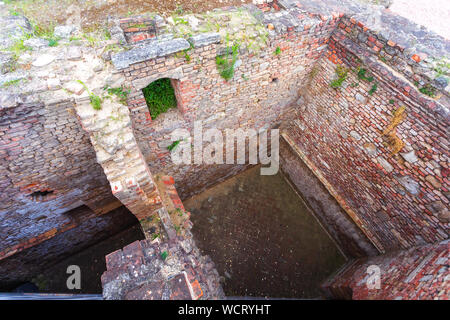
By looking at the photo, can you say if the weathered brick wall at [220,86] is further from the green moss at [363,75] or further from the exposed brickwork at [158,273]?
the exposed brickwork at [158,273]

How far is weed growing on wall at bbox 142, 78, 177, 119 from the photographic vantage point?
463cm

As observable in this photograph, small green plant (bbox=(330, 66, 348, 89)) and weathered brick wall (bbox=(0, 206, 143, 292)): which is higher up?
small green plant (bbox=(330, 66, 348, 89))

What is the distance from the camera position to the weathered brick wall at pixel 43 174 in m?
3.78

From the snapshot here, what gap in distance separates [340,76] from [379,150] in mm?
1682

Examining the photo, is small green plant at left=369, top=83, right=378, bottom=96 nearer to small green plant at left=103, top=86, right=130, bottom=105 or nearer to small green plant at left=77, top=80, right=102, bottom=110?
small green plant at left=103, top=86, right=130, bottom=105

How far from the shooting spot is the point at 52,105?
3.70m

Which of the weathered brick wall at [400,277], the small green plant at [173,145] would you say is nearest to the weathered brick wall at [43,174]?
the small green plant at [173,145]

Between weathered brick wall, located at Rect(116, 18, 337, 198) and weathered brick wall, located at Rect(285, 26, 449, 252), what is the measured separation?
581 millimetres

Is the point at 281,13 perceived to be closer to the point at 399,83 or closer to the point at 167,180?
the point at 399,83

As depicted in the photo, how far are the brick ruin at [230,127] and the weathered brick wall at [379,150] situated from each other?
0.08 ft

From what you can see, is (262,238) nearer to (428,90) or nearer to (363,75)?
(363,75)

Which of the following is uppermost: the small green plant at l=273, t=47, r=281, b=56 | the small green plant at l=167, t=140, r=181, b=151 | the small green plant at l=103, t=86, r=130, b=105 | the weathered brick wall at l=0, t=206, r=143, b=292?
the small green plant at l=273, t=47, r=281, b=56

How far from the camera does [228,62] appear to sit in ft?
14.8

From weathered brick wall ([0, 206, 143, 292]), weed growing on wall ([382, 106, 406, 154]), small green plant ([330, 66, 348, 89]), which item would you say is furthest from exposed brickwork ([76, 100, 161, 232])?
weed growing on wall ([382, 106, 406, 154])
